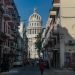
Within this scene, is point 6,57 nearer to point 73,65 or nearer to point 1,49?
point 1,49

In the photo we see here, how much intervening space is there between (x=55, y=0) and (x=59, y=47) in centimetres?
866

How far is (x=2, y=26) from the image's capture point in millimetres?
67625

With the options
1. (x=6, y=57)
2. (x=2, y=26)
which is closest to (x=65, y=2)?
(x=2, y=26)

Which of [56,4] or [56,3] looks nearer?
[56,4]

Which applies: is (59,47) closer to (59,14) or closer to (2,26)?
(59,14)

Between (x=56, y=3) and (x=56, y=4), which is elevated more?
(x=56, y=3)

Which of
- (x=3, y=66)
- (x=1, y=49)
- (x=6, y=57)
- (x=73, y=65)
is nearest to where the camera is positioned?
(x=3, y=66)

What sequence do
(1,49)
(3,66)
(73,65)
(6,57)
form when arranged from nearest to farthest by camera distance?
1. (3,66)
2. (73,65)
3. (1,49)
4. (6,57)

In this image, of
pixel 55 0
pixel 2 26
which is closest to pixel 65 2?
pixel 55 0

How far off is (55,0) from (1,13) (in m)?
10.2

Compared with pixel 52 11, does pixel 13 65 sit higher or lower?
lower

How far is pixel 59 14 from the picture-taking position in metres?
65.6

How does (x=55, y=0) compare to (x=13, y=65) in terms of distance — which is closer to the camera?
(x=55, y=0)

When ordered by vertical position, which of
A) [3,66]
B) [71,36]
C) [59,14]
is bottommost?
[3,66]
